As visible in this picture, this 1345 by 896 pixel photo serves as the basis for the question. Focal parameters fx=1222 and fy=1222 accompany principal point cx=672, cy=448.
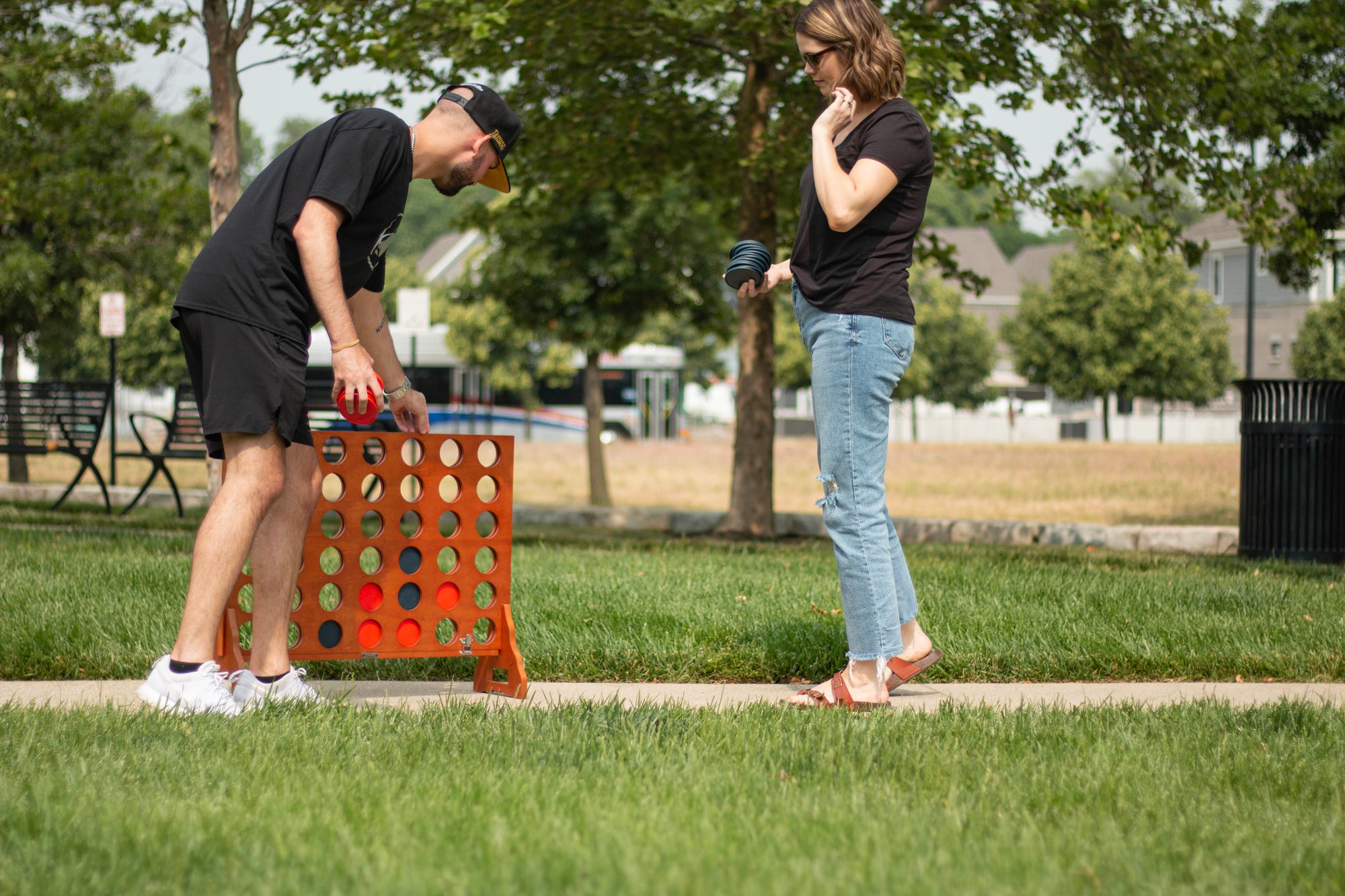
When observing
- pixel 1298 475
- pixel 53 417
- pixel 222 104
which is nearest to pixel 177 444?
pixel 53 417

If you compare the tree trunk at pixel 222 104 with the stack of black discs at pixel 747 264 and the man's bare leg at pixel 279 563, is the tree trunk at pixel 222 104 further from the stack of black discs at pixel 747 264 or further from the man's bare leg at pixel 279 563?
the stack of black discs at pixel 747 264

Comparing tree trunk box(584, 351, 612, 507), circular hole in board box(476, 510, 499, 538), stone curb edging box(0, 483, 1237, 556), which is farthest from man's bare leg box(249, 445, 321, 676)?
tree trunk box(584, 351, 612, 507)

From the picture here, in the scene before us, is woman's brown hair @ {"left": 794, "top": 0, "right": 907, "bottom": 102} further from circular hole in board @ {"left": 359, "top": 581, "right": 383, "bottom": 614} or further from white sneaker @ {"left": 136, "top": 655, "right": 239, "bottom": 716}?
white sneaker @ {"left": 136, "top": 655, "right": 239, "bottom": 716}

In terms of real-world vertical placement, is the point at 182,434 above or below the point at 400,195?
below

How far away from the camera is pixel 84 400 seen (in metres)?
10.8

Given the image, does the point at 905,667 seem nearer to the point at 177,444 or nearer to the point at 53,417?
the point at 177,444

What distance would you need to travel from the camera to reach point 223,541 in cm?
345

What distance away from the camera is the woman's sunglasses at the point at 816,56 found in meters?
3.72

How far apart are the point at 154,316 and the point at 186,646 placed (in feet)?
123

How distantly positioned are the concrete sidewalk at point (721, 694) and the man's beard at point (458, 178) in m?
1.55

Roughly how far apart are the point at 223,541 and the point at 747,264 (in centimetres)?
180

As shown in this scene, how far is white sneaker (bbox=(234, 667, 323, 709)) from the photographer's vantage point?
3.52m

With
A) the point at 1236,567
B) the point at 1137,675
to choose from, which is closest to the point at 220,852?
the point at 1137,675

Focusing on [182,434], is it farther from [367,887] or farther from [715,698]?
[367,887]
